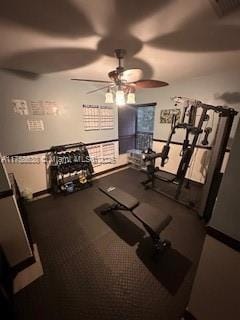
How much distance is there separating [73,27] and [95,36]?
22cm

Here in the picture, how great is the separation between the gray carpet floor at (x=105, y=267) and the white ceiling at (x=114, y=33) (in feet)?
7.57

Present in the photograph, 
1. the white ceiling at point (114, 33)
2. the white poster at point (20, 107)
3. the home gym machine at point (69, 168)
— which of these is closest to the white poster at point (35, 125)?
the white poster at point (20, 107)

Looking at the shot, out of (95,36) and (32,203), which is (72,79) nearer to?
(95,36)

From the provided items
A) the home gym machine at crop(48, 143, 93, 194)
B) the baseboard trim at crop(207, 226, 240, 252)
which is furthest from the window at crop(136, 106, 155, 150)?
the baseboard trim at crop(207, 226, 240, 252)

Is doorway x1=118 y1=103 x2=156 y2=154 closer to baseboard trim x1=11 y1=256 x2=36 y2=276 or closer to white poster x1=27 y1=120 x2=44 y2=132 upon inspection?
white poster x1=27 y1=120 x2=44 y2=132

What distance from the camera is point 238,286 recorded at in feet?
2.89

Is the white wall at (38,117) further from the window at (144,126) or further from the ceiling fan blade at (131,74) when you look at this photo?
the ceiling fan blade at (131,74)

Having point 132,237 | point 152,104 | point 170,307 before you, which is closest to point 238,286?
point 170,307

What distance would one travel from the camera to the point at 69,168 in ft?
10.5

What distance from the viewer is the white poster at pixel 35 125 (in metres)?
2.80

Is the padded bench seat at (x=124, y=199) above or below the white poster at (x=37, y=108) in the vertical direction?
below

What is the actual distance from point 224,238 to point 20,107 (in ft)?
10.6

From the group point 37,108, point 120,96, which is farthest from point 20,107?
point 120,96

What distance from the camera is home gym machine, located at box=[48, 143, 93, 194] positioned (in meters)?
3.09
